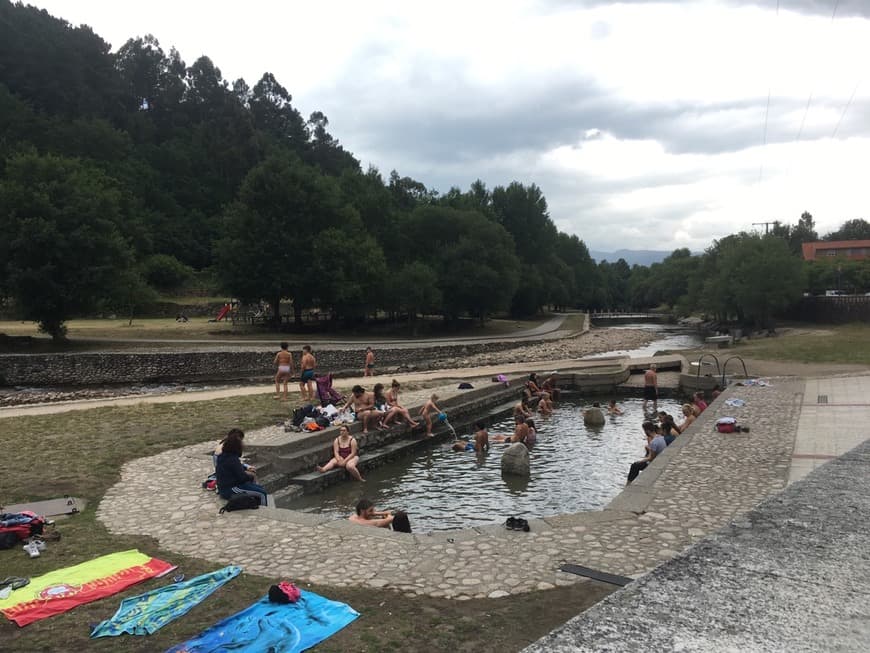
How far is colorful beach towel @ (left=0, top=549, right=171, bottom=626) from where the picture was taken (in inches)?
232

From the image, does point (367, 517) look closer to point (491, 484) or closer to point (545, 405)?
point (491, 484)

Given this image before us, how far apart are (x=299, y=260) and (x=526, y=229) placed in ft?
149

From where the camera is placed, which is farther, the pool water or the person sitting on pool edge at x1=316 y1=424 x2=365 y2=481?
the person sitting on pool edge at x1=316 y1=424 x2=365 y2=481

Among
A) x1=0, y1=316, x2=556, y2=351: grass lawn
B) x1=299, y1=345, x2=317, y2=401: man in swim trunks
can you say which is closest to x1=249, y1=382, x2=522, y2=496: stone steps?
x1=299, y1=345, x2=317, y2=401: man in swim trunks

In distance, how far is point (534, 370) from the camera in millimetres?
29703

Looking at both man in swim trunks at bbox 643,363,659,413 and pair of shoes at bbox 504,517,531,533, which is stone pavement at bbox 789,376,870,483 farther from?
man in swim trunks at bbox 643,363,659,413

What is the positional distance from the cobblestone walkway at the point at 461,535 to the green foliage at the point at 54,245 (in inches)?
1378

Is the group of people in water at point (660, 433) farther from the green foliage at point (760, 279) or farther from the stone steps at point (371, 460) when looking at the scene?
the green foliage at point (760, 279)

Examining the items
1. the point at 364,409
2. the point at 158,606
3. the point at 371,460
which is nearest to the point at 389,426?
the point at 364,409

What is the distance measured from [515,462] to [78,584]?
997cm

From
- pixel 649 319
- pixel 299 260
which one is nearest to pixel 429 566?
pixel 299 260

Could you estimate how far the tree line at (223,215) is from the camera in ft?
138

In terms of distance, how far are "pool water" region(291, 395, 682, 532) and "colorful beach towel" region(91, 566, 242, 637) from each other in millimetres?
5148

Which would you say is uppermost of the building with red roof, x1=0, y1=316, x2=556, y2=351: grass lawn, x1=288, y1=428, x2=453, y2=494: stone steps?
the building with red roof
